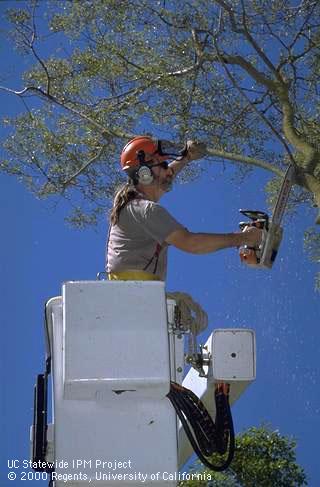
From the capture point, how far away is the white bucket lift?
3264mm

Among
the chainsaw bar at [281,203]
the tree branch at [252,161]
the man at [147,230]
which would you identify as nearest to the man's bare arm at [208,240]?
the man at [147,230]

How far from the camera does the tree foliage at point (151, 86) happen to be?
23.0 ft

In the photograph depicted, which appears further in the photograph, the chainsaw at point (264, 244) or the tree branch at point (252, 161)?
the tree branch at point (252, 161)

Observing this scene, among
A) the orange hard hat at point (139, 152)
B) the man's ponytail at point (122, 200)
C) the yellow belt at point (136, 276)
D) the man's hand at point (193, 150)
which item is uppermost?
the man's hand at point (193, 150)

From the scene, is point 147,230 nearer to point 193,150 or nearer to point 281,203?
point 281,203

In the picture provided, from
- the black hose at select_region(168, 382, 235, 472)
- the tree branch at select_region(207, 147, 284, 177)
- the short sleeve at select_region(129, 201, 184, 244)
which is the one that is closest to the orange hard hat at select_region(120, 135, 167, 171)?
the short sleeve at select_region(129, 201, 184, 244)

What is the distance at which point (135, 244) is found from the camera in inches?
165

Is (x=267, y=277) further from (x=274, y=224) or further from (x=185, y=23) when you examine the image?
(x=274, y=224)

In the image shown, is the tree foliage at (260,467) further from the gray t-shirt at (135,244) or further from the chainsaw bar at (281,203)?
the gray t-shirt at (135,244)

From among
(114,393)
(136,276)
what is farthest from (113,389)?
(136,276)

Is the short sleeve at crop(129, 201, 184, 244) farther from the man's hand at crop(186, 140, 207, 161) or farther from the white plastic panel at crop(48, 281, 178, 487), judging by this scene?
the man's hand at crop(186, 140, 207, 161)

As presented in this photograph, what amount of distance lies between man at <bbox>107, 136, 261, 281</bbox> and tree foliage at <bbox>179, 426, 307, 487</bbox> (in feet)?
9.40

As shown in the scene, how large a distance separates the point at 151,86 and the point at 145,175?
2.87 m

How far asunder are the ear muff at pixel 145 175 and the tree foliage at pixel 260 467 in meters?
3.06
